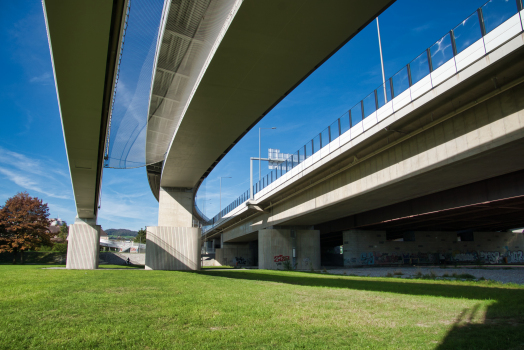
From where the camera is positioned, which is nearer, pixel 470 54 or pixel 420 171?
pixel 470 54

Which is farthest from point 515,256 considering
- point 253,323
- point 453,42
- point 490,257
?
point 253,323

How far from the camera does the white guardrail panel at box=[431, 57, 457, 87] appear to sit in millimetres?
14459

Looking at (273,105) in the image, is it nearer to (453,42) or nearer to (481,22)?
A: (453,42)

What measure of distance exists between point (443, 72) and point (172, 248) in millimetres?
24169

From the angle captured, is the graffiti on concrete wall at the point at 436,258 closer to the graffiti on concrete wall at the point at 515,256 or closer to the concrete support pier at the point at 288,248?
the graffiti on concrete wall at the point at 515,256

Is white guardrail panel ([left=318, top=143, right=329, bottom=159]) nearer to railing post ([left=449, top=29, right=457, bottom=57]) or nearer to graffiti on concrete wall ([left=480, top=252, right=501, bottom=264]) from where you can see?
railing post ([left=449, top=29, right=457, bottom=57])

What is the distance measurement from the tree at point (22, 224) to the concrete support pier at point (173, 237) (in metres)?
34.4

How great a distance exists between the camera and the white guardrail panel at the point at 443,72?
1446cm

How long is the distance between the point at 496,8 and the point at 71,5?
1456cm

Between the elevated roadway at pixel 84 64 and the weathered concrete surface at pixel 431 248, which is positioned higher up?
the elevated roadway at pixel 84 64

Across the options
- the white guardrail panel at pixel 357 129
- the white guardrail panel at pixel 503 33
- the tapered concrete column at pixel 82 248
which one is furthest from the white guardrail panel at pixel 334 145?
the tapered concrete column at pixel 82 248

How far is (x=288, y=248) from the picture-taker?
39.4 meters

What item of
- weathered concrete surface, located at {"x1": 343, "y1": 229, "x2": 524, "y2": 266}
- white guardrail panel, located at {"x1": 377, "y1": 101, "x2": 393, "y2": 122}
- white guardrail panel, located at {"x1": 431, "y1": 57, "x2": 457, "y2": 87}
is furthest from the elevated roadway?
weathered concrete surface, located at {"x1": 343, "y1": 229, "x2": 524, "y2": 266}

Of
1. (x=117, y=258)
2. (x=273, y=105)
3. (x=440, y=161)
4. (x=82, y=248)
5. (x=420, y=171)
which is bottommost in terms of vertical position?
(x=117, y=258)
